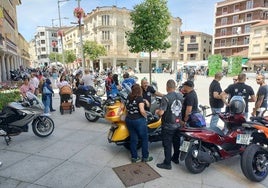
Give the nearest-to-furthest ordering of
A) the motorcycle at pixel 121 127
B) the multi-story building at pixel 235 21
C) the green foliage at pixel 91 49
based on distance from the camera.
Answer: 1. the motorcycle at pixel 121 127
2. the green foliage at pixel 91 49
3. the multi-story building at pixel 235 21

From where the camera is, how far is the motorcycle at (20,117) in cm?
493

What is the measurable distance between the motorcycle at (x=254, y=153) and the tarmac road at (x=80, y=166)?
17cm

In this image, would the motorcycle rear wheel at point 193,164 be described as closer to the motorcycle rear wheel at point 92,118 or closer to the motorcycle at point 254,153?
the motorcycle at point 254,153

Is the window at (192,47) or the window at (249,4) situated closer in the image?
the window at (249,4)

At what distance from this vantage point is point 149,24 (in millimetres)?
10719

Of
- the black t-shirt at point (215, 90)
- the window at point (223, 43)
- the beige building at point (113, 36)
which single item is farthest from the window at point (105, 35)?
the black t-shirt at point (215, 90)

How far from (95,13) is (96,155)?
47.1 meters

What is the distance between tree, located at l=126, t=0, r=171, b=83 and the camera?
10734 mm

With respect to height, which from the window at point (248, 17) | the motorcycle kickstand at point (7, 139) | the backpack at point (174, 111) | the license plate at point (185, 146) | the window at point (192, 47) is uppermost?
the window at point (248, 17)

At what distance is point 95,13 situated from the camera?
47031mm

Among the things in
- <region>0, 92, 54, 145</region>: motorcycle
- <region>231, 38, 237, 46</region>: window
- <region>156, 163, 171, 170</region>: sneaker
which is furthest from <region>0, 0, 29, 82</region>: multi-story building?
<region>231, 38, 237, 46</region>: window

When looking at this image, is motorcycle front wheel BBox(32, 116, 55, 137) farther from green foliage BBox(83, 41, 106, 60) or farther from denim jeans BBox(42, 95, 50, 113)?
green foliage BBox(83, 41, 106, 60)

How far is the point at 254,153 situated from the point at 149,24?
8.61 metres

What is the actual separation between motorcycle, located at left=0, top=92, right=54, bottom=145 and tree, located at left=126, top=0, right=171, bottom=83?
22.8 ft
